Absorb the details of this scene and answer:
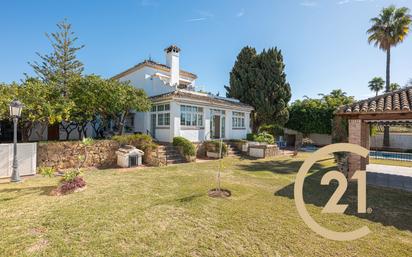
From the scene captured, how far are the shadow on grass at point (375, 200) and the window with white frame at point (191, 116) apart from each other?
1029 cm

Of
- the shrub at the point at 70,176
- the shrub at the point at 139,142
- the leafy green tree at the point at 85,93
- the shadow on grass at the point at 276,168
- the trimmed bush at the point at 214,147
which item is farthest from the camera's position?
the trimmed bush at the point at 214,147

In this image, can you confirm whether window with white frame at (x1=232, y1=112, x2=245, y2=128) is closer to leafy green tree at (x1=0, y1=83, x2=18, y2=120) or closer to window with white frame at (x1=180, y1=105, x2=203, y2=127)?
window with white frame at (x1=180, y1=105, x2=203, y2=127)

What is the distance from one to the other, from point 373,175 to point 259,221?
30.7ft

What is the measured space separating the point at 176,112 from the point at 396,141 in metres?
28.0

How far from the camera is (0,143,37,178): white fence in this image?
922 centimetres

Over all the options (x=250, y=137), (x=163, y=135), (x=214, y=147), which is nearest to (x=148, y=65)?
(x=163, y=135)

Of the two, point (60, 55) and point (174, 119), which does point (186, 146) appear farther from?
point (60, 55)

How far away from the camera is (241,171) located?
11562 millimetres

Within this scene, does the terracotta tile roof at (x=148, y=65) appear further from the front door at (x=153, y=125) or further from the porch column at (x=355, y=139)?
the porch column at (x=355, y=139)

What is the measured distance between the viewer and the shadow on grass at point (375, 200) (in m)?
5.51

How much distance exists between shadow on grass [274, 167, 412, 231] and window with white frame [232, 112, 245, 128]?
12.4m

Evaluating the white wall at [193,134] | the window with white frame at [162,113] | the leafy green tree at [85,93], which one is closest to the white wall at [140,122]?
the window with white frame at [162,113]

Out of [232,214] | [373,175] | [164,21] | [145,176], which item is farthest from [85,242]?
[164,21]

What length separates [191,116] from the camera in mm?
17422
